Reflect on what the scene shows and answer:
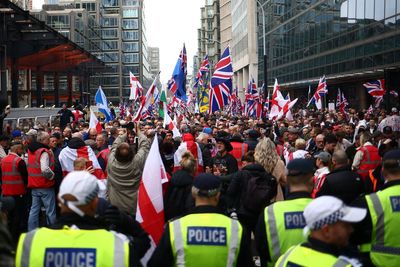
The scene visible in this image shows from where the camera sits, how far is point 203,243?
412cm

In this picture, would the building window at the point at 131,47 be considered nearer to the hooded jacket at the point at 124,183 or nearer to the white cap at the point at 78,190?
the hooded jacket at the point at 124,183

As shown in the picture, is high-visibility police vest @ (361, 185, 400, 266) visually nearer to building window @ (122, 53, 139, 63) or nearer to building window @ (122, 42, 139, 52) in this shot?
building window @ (122, 53, 139, 63)

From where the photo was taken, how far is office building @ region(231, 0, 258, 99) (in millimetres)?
75812

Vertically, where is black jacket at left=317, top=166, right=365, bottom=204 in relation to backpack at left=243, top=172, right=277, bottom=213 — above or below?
above

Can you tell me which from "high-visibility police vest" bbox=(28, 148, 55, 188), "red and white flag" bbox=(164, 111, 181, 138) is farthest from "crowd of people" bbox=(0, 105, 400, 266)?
"red and white flag" bbox=(164, 111, 181, 138)

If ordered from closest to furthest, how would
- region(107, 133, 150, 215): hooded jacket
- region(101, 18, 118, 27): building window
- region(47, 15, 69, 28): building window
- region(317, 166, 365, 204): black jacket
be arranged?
1. region(317, 166, 365, 204): black jacket
2. region(107, 133, 150, 215): hooded jacket
3. region(47, 15, 69, 28): building window
4. region(101, 18, 118, 27): building window

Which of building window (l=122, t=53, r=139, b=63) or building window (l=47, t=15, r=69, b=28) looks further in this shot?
building window (l=122, t=53, r=139, b=63)

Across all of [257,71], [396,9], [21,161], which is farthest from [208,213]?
[257,71]

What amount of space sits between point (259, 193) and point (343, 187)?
1.27 metres

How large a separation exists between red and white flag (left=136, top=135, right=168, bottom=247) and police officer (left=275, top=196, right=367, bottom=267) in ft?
9.87

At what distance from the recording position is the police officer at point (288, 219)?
4.56 metres

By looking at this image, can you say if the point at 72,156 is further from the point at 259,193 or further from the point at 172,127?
the point at 172,127

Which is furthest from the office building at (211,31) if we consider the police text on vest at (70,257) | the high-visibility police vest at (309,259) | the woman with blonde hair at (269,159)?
the high-visibility police vest at (309,259)

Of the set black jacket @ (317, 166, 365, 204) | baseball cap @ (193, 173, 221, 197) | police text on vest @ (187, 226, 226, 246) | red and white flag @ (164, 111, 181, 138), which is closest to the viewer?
police text on vest @ (187, 226, 226, 246)
